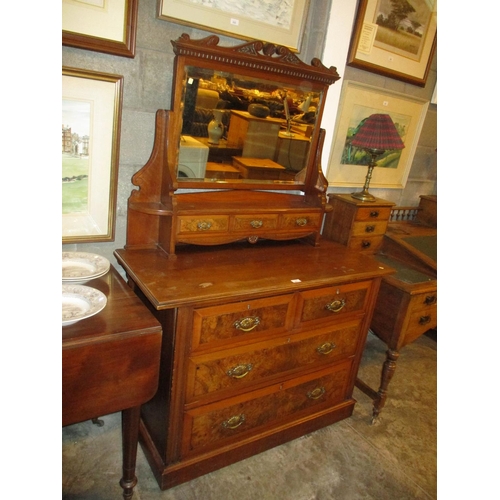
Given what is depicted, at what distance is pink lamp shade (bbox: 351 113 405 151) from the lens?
96.2 inches

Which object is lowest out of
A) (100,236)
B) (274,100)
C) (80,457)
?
(80,457)

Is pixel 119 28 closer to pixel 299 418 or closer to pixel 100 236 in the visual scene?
pixel 100 236

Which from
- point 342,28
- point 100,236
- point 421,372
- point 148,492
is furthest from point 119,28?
point 421,372

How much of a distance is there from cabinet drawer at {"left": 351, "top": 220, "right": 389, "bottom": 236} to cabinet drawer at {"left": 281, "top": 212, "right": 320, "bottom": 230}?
1.27ft

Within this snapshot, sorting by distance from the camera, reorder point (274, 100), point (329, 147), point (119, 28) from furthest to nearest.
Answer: point (329, 147), point (274, 100), point (119, 28)

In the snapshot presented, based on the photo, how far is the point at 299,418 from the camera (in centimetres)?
220

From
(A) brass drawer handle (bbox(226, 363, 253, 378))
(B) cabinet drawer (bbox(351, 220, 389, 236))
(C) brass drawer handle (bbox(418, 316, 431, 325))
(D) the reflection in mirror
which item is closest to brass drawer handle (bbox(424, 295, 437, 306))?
(C) brass drawer handle (bbox(418, 316, 431, 325))

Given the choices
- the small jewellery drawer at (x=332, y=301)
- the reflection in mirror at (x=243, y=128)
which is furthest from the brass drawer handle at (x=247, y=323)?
the reflection in mirror at (x=243, y=128)

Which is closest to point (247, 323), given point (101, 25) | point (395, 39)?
point (101, 25)

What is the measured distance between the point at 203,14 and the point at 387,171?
6.32ft

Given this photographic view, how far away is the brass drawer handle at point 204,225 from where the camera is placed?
74.6 inches

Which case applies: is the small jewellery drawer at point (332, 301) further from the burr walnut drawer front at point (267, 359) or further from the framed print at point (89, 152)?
the framed print at point (89, 152)
